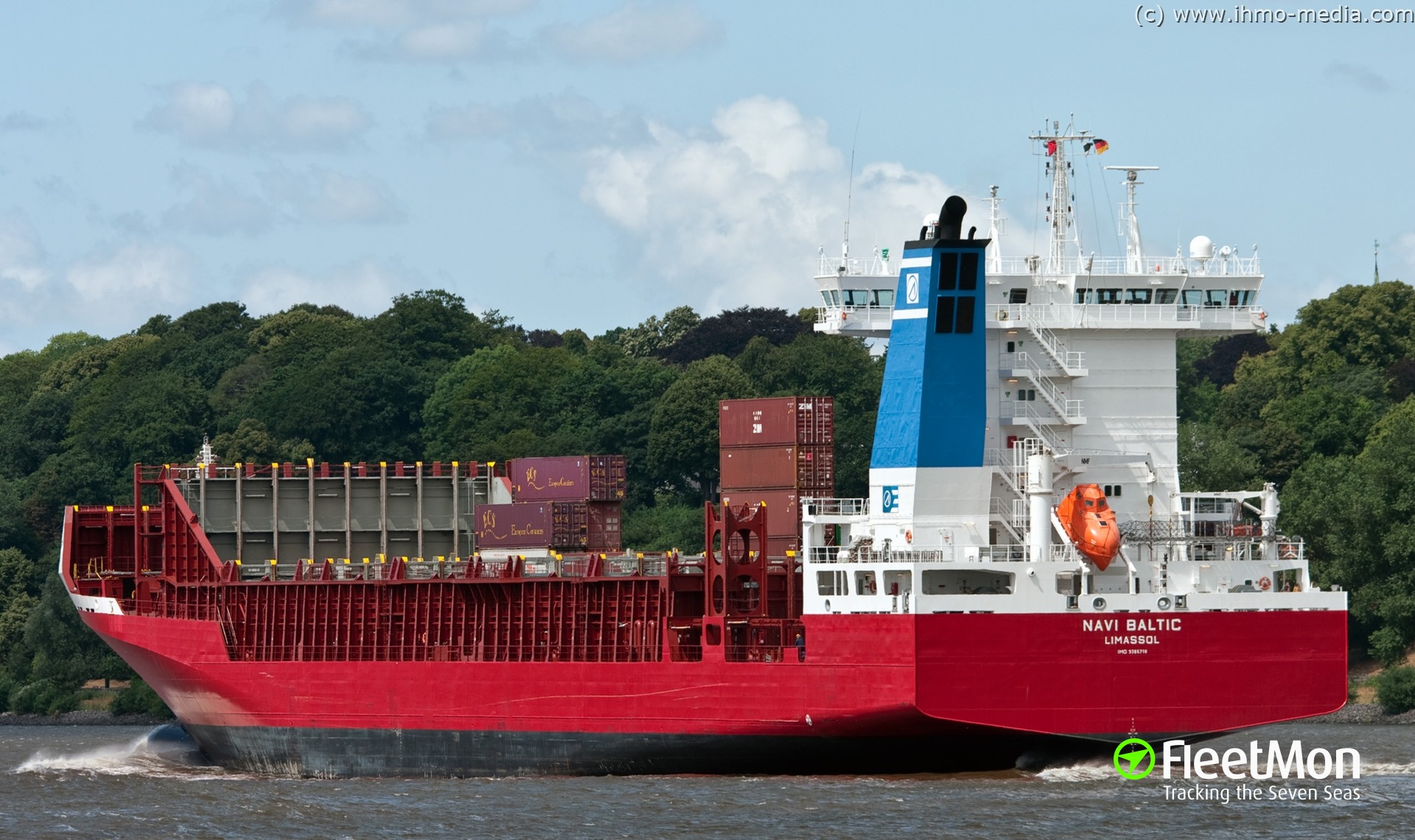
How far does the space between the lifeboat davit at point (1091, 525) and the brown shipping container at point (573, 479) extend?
14.9 meters

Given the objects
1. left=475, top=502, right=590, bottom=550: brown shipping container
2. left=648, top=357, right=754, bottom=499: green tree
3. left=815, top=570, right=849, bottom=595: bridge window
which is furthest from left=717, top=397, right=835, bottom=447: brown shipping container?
left=648, top=357, right=754, bottom=499: green tree

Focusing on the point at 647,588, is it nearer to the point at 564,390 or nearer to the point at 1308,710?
the point at 1308,710

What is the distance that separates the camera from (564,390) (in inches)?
4151

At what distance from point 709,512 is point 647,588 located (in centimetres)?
329

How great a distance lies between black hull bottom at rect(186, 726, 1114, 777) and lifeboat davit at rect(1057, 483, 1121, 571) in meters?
3.61

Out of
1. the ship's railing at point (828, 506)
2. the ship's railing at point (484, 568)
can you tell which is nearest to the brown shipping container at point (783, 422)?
the ship's railing at point (828, 506)

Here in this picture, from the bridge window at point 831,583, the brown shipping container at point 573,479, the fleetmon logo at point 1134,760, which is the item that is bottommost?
the fleetmon logo at point 1134,760

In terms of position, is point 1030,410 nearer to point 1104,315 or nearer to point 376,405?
point 1104,315

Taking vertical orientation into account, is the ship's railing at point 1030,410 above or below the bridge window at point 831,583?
above

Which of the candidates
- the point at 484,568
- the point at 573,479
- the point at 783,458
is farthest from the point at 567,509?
the point at 783,458

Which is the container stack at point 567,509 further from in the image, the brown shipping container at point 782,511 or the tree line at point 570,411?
the tree line at point 570,411

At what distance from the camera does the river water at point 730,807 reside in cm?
3950

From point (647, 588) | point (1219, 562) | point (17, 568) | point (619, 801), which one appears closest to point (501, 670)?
point (647, 588)

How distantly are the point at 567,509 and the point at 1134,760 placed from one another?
1743 centimetres
